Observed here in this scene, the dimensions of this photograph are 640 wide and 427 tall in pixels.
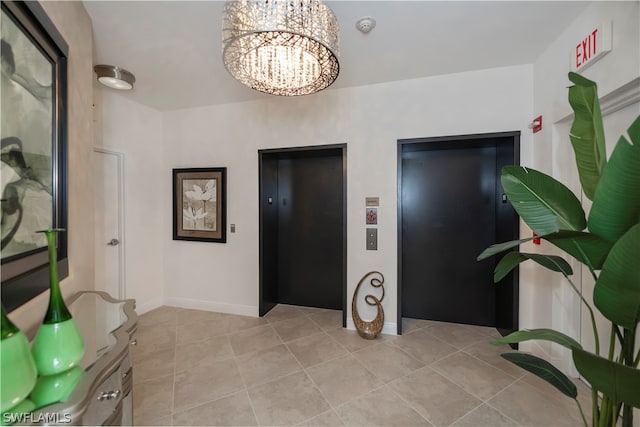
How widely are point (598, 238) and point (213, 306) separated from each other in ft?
12.2

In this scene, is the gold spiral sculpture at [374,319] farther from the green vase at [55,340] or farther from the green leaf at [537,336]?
the green vase at [55,340]

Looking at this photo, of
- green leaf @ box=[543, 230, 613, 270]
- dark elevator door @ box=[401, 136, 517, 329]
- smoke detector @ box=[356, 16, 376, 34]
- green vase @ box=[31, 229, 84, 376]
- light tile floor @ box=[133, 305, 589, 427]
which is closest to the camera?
green vase @ box=[31, 229, 84, 376]

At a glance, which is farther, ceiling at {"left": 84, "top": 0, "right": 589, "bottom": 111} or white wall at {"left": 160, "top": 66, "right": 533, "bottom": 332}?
white wall at {"left": 160, "top": 66, "right": 533, "bottom": 332}

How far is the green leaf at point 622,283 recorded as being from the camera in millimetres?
802

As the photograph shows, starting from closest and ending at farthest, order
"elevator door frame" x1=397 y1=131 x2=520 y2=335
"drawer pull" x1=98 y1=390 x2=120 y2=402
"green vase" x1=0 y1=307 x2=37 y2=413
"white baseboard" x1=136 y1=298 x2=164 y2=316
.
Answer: "green vase" x1=0 y1=307 x2=37 y2=413
"drawer pull" x1=98 y1=390 x2=120 y2=402
"elevator door frame" x1=397 y1=131 x2=520 y2=335
"white baseboard" x1=136 y1=298 x2=164 y2=316

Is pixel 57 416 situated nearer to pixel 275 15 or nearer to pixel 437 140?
pixel 275 15

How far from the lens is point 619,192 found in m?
0.90

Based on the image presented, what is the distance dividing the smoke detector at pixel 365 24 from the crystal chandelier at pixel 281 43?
2.36 ft

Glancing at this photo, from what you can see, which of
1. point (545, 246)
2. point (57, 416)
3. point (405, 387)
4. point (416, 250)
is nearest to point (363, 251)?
point (416, 250)

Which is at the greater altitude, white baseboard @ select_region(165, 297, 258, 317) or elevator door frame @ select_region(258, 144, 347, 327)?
elevator door frame @ select_region(258, 144, 347, 327)

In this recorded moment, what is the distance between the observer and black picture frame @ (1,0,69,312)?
3.08ft

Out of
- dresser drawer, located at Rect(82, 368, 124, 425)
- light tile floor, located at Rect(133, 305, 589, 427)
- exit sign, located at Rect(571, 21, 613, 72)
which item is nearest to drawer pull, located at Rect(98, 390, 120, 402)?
dresser drawer, located at Rect(82, 368, 124, 425)

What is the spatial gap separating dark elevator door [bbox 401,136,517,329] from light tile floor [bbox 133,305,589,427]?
0.85ft

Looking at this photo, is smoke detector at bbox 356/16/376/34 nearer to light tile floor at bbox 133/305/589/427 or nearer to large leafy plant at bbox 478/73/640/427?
large leafy plant at bbox 478/73/640/427
